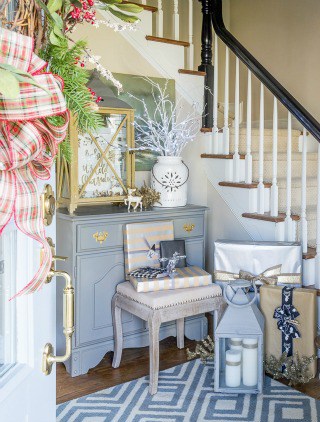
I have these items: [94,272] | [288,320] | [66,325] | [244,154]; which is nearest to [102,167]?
[94,272]

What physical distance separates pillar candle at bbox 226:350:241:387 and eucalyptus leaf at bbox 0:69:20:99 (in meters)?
2.22

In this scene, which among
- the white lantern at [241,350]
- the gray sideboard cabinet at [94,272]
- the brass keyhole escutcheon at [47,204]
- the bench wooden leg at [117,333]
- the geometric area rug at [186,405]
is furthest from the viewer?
the bench wooden leg at [117,333]

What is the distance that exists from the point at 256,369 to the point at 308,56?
2.73 metres

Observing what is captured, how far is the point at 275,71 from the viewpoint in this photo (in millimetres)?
4430

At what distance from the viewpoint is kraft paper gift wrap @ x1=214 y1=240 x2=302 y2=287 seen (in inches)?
112

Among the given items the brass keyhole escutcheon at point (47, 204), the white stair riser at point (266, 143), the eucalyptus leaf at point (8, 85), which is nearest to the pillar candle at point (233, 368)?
the white stair riser at point (266, 143)

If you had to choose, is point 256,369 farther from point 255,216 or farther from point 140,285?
point 255,216

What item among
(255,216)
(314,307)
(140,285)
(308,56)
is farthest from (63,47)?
(308,56)

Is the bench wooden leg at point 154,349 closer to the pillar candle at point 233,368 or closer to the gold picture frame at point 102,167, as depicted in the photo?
the pillar candle at point 233,368

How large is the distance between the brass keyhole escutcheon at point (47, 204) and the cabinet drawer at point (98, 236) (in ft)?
5.98

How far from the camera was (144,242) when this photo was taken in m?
2.99

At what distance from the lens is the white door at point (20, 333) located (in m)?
0.83

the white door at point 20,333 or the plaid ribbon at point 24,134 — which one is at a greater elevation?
the plaid ribbon at point 24,134

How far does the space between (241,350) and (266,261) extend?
1.78 feet
